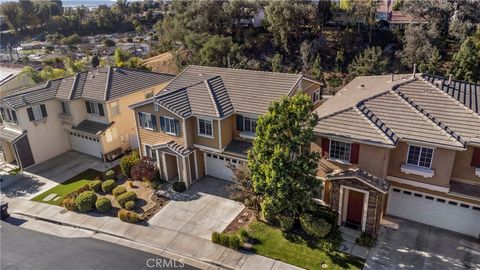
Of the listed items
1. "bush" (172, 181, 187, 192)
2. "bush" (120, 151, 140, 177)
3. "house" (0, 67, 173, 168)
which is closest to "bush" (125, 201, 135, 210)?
"bush" (172, 181, 187, 192)

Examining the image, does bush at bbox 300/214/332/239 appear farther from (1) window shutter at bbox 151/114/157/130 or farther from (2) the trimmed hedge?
(1) window shutter at bbox 151/114/157/130

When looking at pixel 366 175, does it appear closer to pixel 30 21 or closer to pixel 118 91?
pixel 118 91

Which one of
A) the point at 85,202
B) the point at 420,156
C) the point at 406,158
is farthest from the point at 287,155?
the point at 85,202

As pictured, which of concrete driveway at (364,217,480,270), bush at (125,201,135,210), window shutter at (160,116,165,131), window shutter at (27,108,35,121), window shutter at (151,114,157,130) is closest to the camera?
concrete driveway at (364,217,480,270)

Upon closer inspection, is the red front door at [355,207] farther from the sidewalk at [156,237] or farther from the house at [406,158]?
the sidewalk at [156,237]

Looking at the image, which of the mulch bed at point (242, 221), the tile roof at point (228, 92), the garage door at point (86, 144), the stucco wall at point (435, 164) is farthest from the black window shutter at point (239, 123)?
the garage door at point (86, 144)

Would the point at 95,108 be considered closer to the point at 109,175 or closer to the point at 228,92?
the point at 109,175
